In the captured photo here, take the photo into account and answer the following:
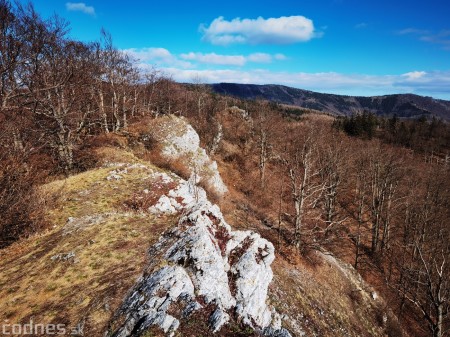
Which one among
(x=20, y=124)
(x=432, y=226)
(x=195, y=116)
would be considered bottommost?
(x=432, y=226)

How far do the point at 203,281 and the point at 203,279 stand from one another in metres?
0.10

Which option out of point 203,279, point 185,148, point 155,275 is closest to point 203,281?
point 203,279

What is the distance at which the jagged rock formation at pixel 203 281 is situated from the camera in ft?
31.9

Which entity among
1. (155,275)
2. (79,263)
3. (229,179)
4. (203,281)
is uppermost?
(155,275)

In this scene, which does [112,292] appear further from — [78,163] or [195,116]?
[195,116]

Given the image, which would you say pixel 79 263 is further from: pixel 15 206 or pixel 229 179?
pixel 229 179

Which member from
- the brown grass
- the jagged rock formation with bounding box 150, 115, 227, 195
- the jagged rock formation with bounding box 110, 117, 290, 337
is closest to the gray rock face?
the jagged rock formation with bounding box 110, 117, 290, 337

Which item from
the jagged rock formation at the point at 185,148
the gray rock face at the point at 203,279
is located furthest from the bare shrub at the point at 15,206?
the jagged rock formation at the point at 185,148

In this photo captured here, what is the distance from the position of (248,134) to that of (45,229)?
6414 cm

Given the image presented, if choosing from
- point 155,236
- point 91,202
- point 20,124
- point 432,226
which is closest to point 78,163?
point 20,124

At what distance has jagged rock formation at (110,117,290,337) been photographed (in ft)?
31.9

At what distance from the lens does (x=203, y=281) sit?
11.6 meters

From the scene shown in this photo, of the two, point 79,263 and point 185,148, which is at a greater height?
point 79,263

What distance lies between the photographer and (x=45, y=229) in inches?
684
